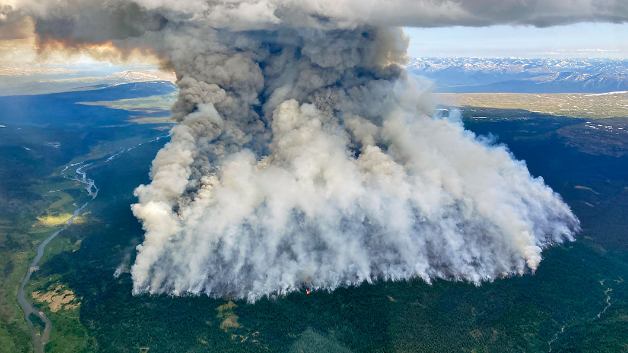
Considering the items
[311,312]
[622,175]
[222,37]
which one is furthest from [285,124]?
[622,175]

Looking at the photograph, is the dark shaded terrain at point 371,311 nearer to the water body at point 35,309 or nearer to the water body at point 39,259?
the water body at point 35,309

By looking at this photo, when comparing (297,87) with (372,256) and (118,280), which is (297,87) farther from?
(118,280)

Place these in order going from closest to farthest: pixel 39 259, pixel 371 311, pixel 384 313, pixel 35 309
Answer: pixel 384 313 → pixel 371 311 → pixel 35 309 → pixel 39 259

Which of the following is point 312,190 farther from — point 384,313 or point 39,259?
point 39,259

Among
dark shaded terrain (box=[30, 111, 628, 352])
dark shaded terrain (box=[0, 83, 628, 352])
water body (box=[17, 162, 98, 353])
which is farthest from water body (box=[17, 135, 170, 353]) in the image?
dark shaded terrain (box=[30, 111, 628, 352])

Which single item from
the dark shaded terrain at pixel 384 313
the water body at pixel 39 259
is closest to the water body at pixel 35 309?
the water body at pixel 39 259

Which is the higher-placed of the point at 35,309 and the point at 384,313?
the point at 384,313

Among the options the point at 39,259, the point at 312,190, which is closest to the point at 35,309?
the point at 39,259

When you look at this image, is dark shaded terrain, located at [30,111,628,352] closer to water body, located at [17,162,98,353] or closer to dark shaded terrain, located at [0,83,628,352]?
dark shaded terrain, located at [0,83,628,352]

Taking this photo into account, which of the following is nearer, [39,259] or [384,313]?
[384,313]

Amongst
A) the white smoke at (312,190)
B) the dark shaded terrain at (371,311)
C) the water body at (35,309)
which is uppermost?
the white smoke at (312,190)

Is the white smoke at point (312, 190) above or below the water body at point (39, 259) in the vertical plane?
above
